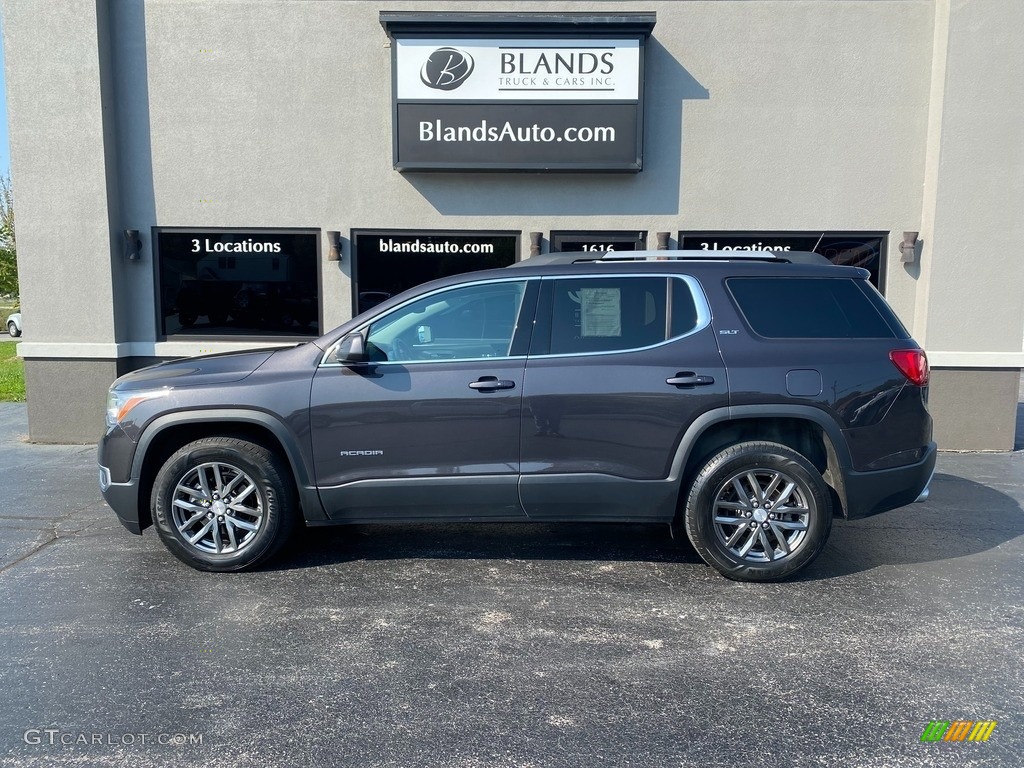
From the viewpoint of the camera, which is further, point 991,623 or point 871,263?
point 871,263

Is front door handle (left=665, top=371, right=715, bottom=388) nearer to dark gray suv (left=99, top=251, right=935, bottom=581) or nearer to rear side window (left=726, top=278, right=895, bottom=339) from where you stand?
dark gray suv (left=99, top=251, right=935, bottom=581)

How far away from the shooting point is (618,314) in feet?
16.2

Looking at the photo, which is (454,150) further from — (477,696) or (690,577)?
(477,696)

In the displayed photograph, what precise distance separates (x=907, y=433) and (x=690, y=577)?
1.62m

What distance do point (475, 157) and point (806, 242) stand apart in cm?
385

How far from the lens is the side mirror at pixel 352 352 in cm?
475

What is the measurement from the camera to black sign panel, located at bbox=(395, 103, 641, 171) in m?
8.57

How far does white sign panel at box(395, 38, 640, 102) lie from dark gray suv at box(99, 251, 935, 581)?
169 inches

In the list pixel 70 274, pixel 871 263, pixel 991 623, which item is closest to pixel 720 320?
pixel 991 623

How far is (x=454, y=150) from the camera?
28.3 feet

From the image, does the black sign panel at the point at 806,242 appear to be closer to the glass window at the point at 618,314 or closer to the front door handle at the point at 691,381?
the glass window at the point at 618,314

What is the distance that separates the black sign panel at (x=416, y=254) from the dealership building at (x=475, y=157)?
0.03 meters

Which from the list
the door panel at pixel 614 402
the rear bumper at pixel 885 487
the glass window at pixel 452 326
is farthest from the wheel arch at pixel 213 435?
the rear bumper at pixel 885 487

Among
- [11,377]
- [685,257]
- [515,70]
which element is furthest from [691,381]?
[11,377]
